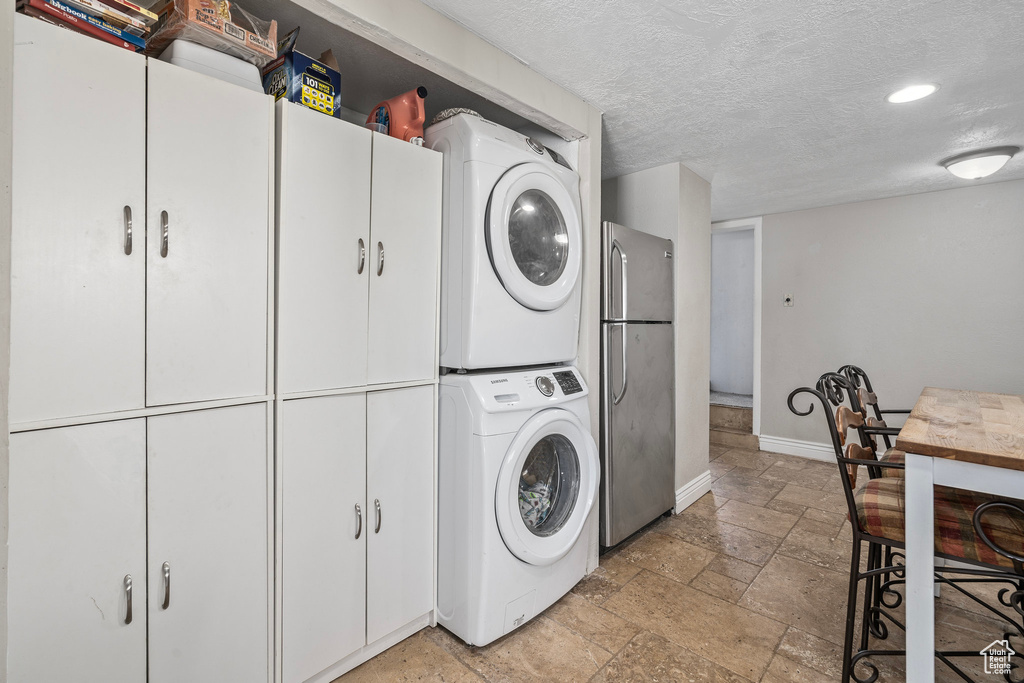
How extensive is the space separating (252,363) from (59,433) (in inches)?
16.8

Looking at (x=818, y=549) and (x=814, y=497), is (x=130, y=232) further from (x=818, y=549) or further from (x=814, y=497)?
(x=814, y=497)

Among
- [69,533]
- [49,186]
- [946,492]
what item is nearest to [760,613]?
[946,492]

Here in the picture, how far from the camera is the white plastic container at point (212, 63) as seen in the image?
4.15 feet

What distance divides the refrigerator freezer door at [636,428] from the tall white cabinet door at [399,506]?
1005 millimetres

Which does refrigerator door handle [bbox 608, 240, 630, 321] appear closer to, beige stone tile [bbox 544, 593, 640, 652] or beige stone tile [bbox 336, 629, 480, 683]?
beige stone tile [bbox 544, 593, 640, 652]

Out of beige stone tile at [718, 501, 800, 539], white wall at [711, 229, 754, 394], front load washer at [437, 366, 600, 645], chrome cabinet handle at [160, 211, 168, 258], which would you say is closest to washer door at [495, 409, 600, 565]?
front load washer at [437, 366, 600, 645]

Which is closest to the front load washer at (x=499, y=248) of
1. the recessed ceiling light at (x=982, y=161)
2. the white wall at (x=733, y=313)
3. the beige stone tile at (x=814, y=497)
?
the beige stone tile at (x=814, y=497)

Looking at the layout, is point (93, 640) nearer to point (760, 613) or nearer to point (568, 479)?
point (568, 479)

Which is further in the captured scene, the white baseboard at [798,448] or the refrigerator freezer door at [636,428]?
the white baseboard at [798,448]

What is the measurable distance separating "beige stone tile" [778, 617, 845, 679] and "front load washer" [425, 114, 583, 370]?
1.41 meters

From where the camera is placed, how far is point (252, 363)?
136 cm

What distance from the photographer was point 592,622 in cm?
193

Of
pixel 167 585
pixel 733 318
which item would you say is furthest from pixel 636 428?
pixel 733 318

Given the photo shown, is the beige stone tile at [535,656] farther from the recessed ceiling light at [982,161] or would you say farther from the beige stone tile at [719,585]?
the recessed ceiling light at [982,161]
